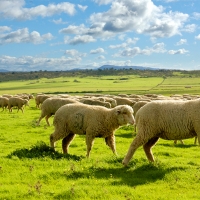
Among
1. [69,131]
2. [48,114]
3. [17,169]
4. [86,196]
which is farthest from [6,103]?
[86,196]

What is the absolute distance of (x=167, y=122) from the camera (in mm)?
10094

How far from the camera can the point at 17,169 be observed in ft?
31.1

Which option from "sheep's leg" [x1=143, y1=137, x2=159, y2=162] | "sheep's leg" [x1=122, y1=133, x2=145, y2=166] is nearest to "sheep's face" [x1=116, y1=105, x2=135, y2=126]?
"sheep's leg" [x1=143, y1=137, x2=159, y2=162]

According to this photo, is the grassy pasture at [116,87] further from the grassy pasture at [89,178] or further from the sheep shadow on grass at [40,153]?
the grassy pasture at [89,178]

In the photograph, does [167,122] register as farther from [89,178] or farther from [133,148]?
[89,178]

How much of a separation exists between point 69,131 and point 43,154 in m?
1.86

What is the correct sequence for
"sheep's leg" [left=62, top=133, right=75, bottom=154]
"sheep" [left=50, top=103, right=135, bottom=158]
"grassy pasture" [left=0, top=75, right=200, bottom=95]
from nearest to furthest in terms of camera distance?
"sheep" [left=50, top=103, right=135, bottom=158], "sheep's leg" [left=62, top=133, right=75, bottom=154], "grassy pasture" [left=0, top=75, right=200, bottom=95]

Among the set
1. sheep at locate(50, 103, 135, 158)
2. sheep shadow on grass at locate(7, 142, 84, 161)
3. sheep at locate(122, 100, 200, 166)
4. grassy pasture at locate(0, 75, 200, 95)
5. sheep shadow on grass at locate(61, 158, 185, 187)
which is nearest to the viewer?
sheep shadow on grass at locate(61, 158, 185, 187)

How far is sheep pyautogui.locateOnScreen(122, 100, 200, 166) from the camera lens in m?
10.0

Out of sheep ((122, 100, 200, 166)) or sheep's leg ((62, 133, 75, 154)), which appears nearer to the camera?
sheep ((122, 100, 200, 166))

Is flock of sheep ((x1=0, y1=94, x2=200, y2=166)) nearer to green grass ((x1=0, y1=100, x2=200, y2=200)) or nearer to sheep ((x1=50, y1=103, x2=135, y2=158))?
sheep ((x1=50, y1=103, x2=135, y2=158))

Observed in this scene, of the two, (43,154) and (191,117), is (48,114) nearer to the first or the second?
(43,154)

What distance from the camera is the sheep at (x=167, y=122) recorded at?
10047 millimetres

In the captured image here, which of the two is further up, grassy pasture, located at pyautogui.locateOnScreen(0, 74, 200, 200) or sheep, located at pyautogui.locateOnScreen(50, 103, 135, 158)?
sheep, located at pyautogui.locateOnScreen(50, 103, 135, 158)
